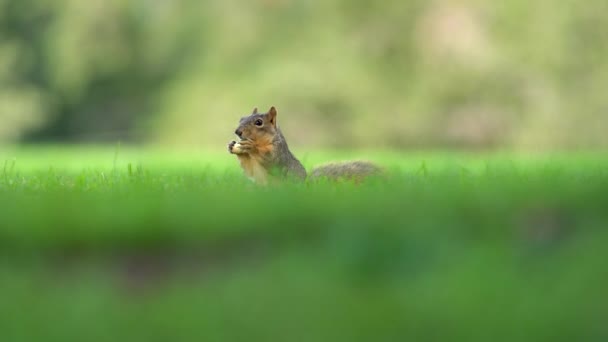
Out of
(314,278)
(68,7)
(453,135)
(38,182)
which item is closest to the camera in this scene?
(314,278)

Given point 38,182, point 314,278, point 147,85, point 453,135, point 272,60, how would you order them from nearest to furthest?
1. point 314,278
2. point 38,182
3. point 453,135
4. point 272,60
5. point 147,85

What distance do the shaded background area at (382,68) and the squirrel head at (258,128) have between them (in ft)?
53.1

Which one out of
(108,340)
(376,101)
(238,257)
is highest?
(376,101)

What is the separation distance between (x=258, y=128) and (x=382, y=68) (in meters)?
18.0

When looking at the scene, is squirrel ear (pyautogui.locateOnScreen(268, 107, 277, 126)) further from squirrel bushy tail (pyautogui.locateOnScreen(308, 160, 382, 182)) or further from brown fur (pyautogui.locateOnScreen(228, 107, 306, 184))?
squirrel bushy tail (pyautogui.locateOnScreen(308, 160, 382, 182))

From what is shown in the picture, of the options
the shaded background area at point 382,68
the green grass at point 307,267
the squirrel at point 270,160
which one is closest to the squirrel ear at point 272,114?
the squirrel at point 270,160

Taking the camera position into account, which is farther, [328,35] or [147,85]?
[147,85]

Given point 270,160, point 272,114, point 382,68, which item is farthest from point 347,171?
point 382,68

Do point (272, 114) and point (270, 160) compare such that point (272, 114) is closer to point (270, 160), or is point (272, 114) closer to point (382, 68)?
point (270, 160)

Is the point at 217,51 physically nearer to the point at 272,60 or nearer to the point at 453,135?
the point at 272,60

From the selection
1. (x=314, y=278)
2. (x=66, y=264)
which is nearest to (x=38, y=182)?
(x=66, y=264)

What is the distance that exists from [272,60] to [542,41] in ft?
23.2

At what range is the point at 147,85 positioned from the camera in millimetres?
35406

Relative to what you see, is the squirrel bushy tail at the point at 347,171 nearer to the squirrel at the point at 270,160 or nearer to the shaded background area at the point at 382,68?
the squirrel at the point at 270,160
